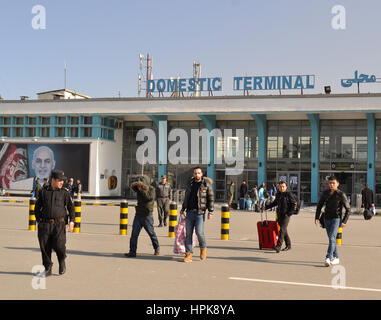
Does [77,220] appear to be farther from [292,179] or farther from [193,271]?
[292,179]

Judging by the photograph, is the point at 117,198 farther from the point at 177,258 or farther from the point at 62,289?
the point at 62,289

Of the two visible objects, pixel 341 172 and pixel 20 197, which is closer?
pixel 341 172

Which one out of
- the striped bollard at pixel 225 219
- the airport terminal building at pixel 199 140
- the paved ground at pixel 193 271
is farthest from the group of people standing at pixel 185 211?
the airport terminal building at pixel 199 140

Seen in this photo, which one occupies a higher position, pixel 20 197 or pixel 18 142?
pixel 18 142

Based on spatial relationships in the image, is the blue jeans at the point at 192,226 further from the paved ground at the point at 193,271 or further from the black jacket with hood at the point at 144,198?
the black jacket with hood at the point at 144,198

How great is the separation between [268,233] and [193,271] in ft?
11.1

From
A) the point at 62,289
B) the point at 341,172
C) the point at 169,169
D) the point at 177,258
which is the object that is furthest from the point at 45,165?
the point at 62,289

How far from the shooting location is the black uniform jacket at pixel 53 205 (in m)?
7.93

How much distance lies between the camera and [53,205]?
26.1ft

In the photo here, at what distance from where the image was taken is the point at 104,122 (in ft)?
125

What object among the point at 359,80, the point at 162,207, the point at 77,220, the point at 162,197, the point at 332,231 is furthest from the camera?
the point at 359,80

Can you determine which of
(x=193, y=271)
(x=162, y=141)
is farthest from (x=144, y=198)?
(x=162, y=141)

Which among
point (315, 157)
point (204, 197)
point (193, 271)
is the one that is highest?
point (315, 157)
